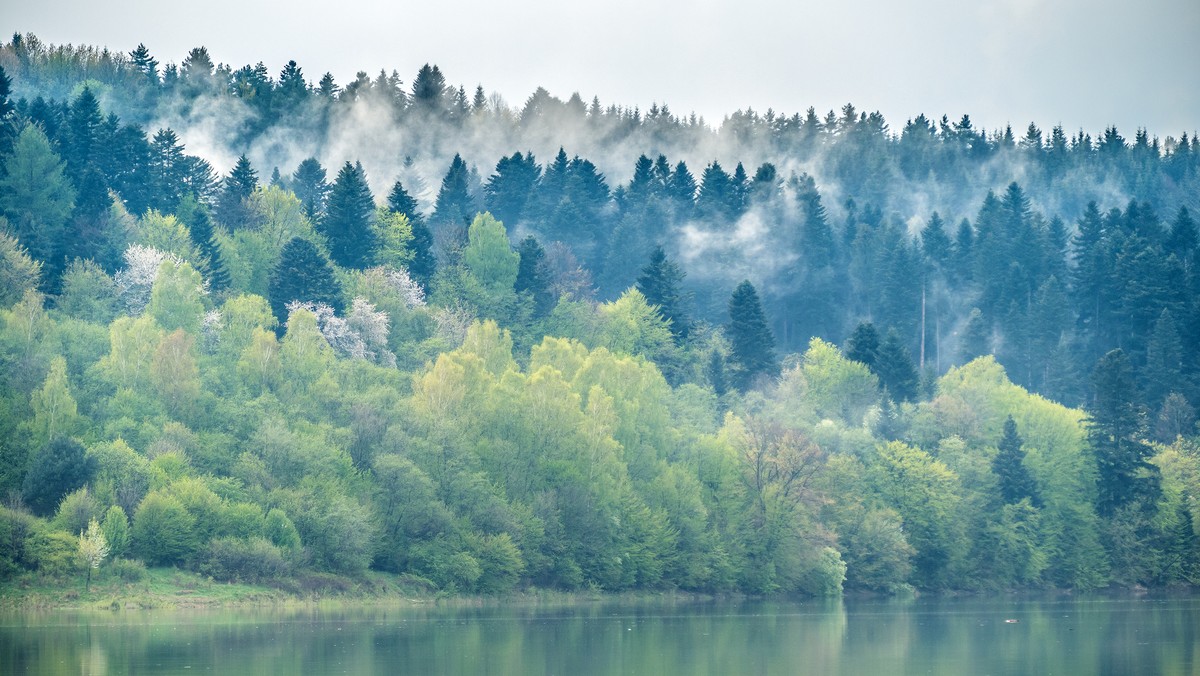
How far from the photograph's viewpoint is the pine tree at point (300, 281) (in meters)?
125

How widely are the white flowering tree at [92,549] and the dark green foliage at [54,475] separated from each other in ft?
19.8

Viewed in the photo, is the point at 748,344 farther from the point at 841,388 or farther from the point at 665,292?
the point at 841,388

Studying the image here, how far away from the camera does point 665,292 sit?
492ft

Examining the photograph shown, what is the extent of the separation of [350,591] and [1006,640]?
1360 inches

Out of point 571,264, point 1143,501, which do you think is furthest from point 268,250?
point 1143,501

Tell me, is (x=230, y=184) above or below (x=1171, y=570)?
above

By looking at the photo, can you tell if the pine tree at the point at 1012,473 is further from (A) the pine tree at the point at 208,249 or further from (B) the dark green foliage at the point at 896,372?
(A) the pine tree at the point at 208,249

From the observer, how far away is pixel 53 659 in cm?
4862

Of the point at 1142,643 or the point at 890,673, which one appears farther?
the point at 1142,643

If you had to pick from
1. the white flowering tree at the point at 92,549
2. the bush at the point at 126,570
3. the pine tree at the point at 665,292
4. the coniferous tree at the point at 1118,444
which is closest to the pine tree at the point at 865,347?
the pine tree at the point at 665,292

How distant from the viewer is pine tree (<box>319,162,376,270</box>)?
473 feet

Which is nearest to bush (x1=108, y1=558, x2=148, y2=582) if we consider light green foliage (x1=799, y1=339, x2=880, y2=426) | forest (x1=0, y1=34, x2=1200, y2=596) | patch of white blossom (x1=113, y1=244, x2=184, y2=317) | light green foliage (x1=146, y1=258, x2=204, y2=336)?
forest (x1=0, y1=34, x2=1200, y2=596)

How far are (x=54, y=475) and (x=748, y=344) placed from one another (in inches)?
3029

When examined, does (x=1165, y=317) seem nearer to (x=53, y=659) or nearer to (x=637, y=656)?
(x=637, y=656)
